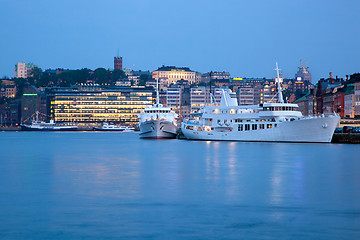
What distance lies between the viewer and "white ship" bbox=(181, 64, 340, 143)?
8694 centimetres

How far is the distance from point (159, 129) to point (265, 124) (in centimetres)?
3226

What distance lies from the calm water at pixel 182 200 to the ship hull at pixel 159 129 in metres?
58.1

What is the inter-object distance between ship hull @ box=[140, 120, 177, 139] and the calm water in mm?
58121

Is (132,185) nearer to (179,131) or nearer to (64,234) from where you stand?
(64,234)

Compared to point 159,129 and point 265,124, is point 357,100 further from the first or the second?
point 159,129

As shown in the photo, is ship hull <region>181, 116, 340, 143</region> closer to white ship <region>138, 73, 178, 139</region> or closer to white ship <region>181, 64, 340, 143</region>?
white ship <region>181, 64, 340, 143</region>

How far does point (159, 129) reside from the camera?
119000 millimetres

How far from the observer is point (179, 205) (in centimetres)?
3259

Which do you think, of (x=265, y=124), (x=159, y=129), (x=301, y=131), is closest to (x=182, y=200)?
(x=301, y=131)

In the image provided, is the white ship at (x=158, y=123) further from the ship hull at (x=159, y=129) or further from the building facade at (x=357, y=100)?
the building facade at (x=357, y=100)

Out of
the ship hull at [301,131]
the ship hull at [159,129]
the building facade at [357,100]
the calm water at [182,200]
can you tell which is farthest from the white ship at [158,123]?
the calm water at [182,200]

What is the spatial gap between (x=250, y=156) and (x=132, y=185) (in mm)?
28426

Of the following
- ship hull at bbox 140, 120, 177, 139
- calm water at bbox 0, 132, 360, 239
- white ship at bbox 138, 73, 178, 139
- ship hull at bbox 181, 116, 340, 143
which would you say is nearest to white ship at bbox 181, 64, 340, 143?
ship hull at bbox 181, 116, 340, 143

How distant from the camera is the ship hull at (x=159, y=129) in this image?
386 feet
